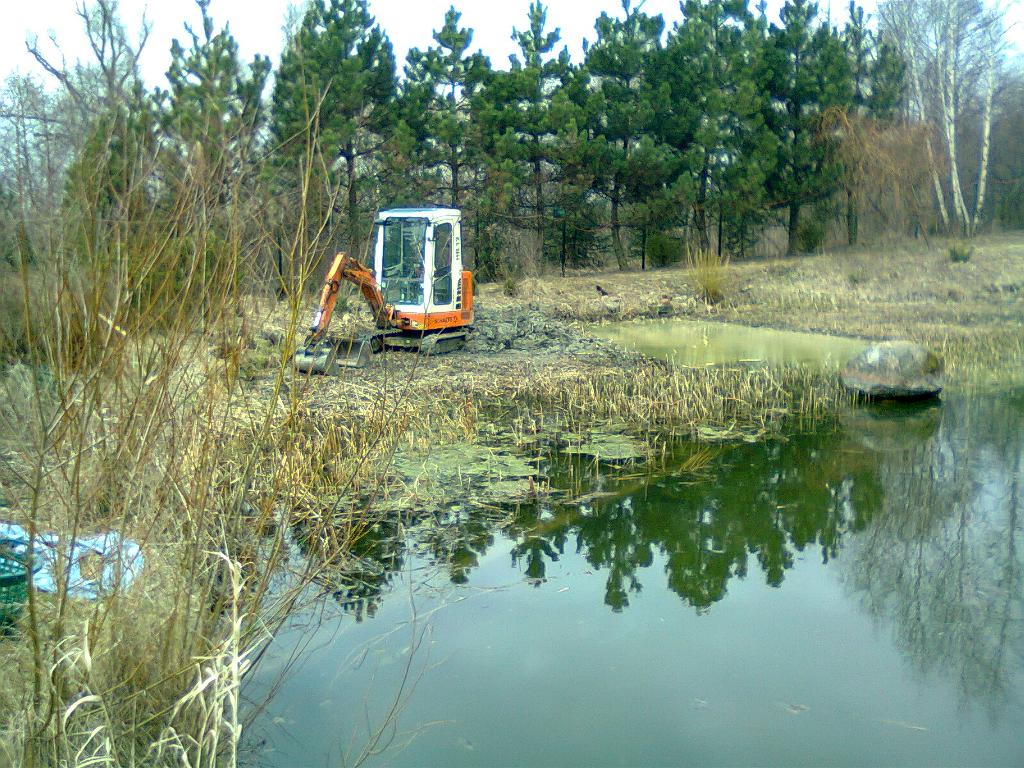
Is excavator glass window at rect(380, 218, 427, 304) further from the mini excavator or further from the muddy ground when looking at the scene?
the muddy ground

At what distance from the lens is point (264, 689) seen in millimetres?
4613

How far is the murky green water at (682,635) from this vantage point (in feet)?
13.8

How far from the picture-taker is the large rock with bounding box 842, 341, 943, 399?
34.0 feet

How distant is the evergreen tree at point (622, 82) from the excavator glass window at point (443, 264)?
36.7 feet

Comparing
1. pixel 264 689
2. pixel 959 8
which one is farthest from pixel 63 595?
pixel 959 8

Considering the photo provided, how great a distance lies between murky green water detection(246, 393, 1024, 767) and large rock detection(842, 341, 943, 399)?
2.64 meters

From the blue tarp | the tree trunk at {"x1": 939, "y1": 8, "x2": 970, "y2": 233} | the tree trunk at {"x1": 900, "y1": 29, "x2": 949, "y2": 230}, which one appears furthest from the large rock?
the tree trunk at {"x1": 939, "y1": 8, "x2": 970, "y2": 233}

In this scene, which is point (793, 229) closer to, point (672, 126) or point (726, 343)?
point (672, 126)

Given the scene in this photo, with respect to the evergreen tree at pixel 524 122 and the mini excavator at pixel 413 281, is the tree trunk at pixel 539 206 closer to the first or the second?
the evergreen tree at pixel 524 122

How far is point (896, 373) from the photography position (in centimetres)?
1045

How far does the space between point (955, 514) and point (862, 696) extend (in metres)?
2.77

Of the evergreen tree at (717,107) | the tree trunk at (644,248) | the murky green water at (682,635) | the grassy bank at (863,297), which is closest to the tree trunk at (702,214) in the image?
the evergreen tree at (717,107)

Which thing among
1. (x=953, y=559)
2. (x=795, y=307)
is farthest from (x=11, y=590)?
(x=795, y=307)

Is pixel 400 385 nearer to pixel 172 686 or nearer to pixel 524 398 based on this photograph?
pixel 524 398
